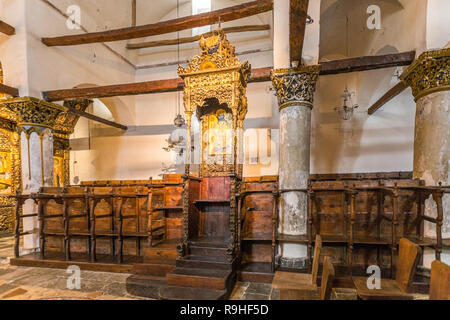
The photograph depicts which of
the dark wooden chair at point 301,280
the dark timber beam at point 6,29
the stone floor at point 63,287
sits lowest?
the stone floor at point 63,287

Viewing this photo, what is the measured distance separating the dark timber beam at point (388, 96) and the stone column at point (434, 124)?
3.10ft

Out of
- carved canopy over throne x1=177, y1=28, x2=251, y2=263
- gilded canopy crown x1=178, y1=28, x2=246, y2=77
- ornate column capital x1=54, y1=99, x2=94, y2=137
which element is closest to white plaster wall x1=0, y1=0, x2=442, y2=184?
ornate column capital x1=54, y1=99, x2=94, y2=137

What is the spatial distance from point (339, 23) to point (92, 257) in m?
8.43

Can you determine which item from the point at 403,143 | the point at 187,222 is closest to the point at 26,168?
the point at 187,222

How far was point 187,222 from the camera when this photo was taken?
347 centimetres

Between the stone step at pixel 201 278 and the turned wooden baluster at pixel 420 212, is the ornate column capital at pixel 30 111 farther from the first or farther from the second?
the turned wooden baluster at pixel 420 212

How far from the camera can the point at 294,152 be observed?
3.69 metres

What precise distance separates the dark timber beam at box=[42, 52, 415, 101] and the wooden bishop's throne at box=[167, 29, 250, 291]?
1062 mm

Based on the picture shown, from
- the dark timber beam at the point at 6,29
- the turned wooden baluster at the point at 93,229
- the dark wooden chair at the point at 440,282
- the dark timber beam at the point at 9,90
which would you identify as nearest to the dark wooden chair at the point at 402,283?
the dark wooden chair at the point at 440,282

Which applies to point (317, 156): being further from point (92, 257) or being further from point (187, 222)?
point (92, 257)

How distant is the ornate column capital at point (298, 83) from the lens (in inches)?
145

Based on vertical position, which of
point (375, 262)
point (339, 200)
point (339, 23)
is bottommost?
point (375, 262)

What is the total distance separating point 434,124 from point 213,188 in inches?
140

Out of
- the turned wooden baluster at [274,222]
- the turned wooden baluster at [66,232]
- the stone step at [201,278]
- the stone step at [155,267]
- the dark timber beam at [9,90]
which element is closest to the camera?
the stone step at [201,278]
